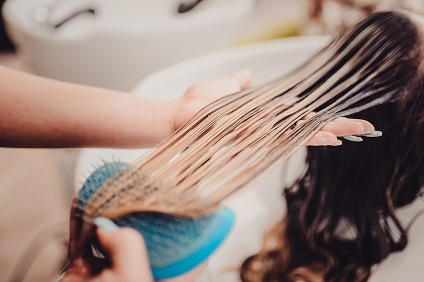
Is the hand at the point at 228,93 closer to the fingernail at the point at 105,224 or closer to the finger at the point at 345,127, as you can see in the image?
the finger at the point at 345,127

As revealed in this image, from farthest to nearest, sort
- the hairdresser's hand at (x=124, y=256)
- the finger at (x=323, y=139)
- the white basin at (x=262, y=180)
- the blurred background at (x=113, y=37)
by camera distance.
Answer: the blurred background at (x=113, y=37) < the white basin at (x=262, y=180) < the finger at (x=323, y=139) < the hairdresser's hand at (x=124, y=256)

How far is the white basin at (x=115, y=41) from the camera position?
64 cm

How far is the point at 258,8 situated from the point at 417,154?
380mm

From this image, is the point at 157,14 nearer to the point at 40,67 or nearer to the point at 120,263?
the point at 40,67

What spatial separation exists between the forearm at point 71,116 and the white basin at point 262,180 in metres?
0.03

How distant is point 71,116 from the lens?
44 centimetres

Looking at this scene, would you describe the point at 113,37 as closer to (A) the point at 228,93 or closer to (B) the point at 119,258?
(A) the point at 228,93

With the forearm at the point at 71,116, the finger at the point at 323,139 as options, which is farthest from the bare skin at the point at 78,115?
the finger at the point at 323,139

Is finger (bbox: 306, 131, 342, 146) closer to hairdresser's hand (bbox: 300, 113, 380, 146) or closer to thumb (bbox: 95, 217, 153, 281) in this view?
hairdresser's hand (bbox: 300, 113, 380, 146)

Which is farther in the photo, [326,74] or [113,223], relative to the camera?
[326,74]

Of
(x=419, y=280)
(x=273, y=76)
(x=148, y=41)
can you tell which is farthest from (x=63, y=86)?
(x=419, y=280)

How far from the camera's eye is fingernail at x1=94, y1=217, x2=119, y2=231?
23 cm

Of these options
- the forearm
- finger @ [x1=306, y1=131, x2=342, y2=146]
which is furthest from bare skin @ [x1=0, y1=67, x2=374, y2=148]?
finger @ [x1=306, y1=131, x2=342, y2=146]

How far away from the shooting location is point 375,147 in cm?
49
